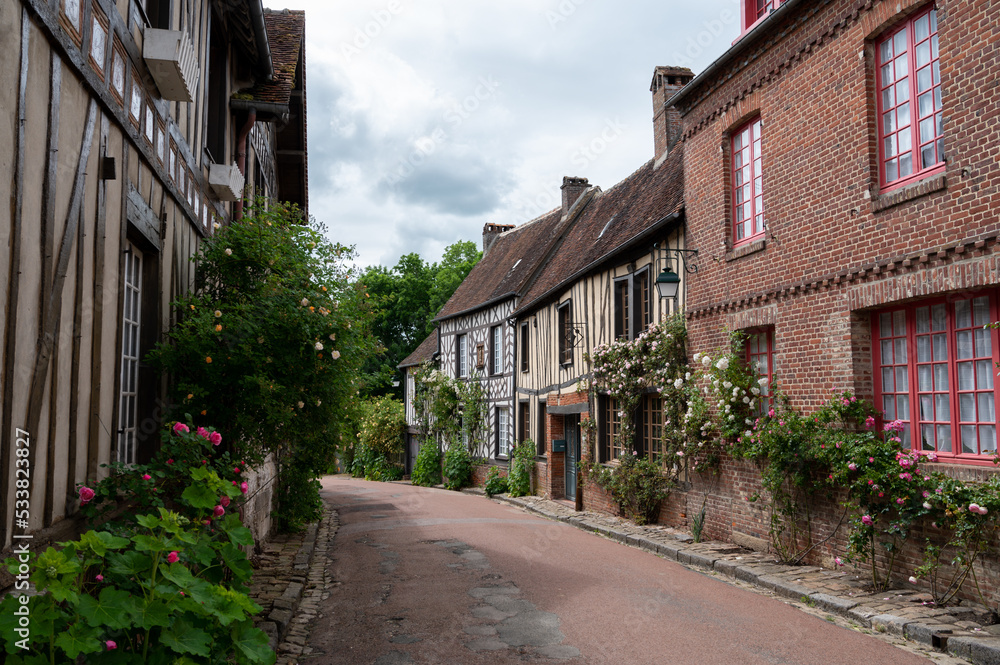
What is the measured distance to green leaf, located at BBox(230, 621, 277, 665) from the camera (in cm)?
350

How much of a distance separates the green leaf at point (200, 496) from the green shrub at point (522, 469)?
1428 centimetres

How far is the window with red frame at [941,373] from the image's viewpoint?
6375 mm

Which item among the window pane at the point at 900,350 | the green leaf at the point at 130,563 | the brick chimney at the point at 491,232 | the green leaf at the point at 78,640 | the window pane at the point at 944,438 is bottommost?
the green leaf at the point at 78,640

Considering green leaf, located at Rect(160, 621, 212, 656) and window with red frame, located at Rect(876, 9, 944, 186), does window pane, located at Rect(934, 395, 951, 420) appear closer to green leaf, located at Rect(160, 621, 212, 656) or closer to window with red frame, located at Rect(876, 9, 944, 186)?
window with red frame, located at Rect(876, 9, 944, 186)

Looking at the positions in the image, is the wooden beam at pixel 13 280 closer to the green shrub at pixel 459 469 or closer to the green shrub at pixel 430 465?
the green shrub at pixel 459 469

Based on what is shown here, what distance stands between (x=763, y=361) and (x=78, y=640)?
8248mm

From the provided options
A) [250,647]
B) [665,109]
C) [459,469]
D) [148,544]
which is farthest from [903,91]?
[459,469]

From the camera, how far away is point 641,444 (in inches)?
493

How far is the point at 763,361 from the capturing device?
9359 mm

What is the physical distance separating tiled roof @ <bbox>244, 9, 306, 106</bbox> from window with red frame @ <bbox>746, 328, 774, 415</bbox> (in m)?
6.46

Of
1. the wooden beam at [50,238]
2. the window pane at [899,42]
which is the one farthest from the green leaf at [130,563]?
the window pane at [899,42]

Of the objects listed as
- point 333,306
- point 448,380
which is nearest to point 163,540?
point 333,306

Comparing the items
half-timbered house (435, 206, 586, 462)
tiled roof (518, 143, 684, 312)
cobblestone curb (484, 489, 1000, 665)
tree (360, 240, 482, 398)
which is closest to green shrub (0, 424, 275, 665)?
cobblestone curb (484, 489, 1000, 665)

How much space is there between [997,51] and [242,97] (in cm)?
758
